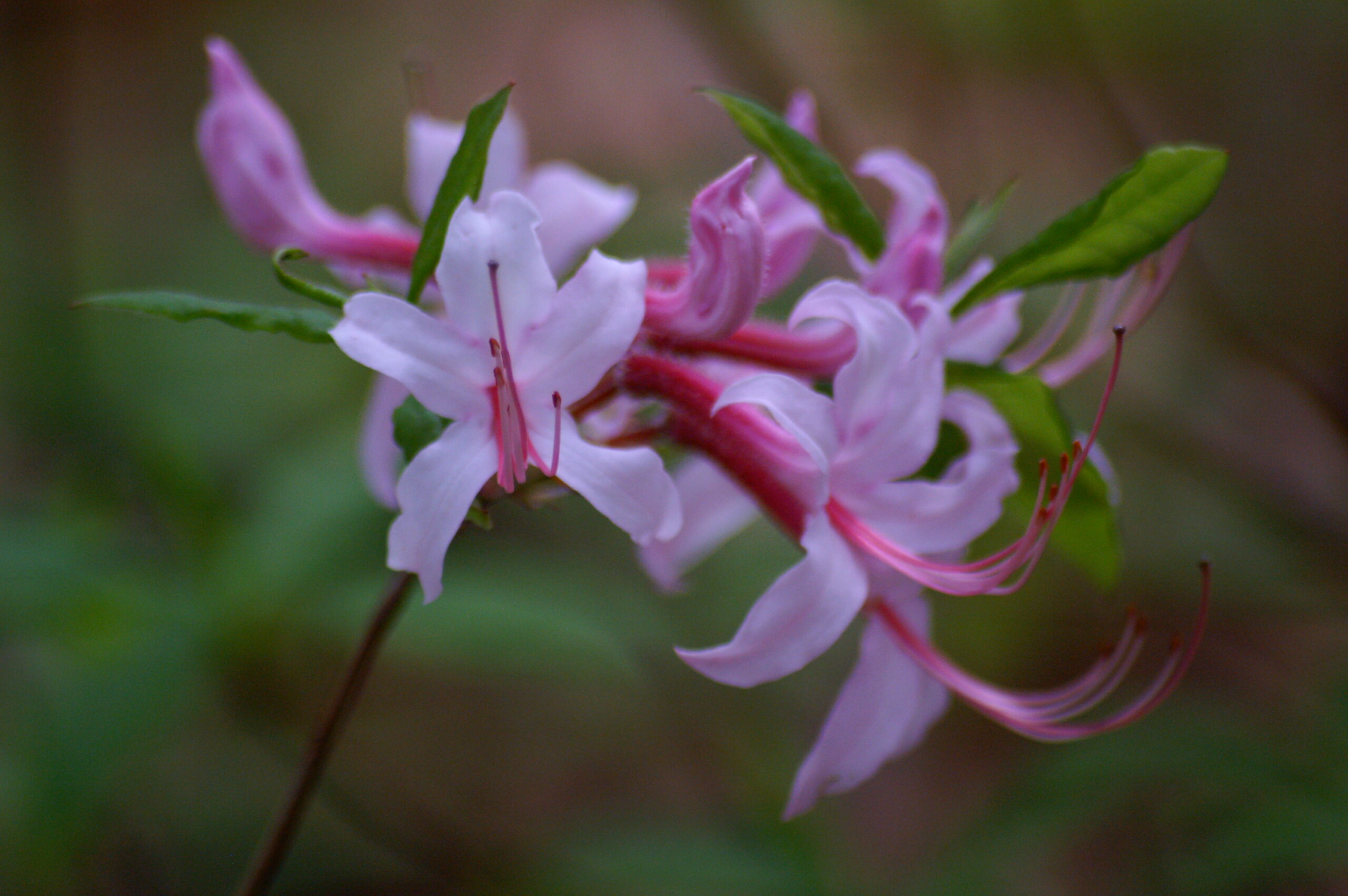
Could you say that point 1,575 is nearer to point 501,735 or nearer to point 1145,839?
point 501,735

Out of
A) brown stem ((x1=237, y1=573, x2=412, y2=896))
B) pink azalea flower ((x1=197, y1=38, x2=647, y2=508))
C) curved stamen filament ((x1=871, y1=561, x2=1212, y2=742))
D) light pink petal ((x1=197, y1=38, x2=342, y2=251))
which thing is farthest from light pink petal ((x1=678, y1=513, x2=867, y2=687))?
light pink petal ((x1=197, y1=38, x2=342, y2=251))

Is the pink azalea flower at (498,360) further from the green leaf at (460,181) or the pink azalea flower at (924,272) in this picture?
the pink azalea flower at (924,272)

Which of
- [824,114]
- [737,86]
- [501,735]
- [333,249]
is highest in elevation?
[333,249]

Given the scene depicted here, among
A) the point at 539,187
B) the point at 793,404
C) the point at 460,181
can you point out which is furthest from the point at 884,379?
the point at 539,187

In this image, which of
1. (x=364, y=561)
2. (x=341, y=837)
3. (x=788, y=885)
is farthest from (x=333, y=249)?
(x=341, y=837)

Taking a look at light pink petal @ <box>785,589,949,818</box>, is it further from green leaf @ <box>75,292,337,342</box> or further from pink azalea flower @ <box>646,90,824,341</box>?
green leaf @ <box>75,292,337,342</box>

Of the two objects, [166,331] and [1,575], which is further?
[166,331]

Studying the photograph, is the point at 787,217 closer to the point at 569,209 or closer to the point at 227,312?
the point at 569,209
